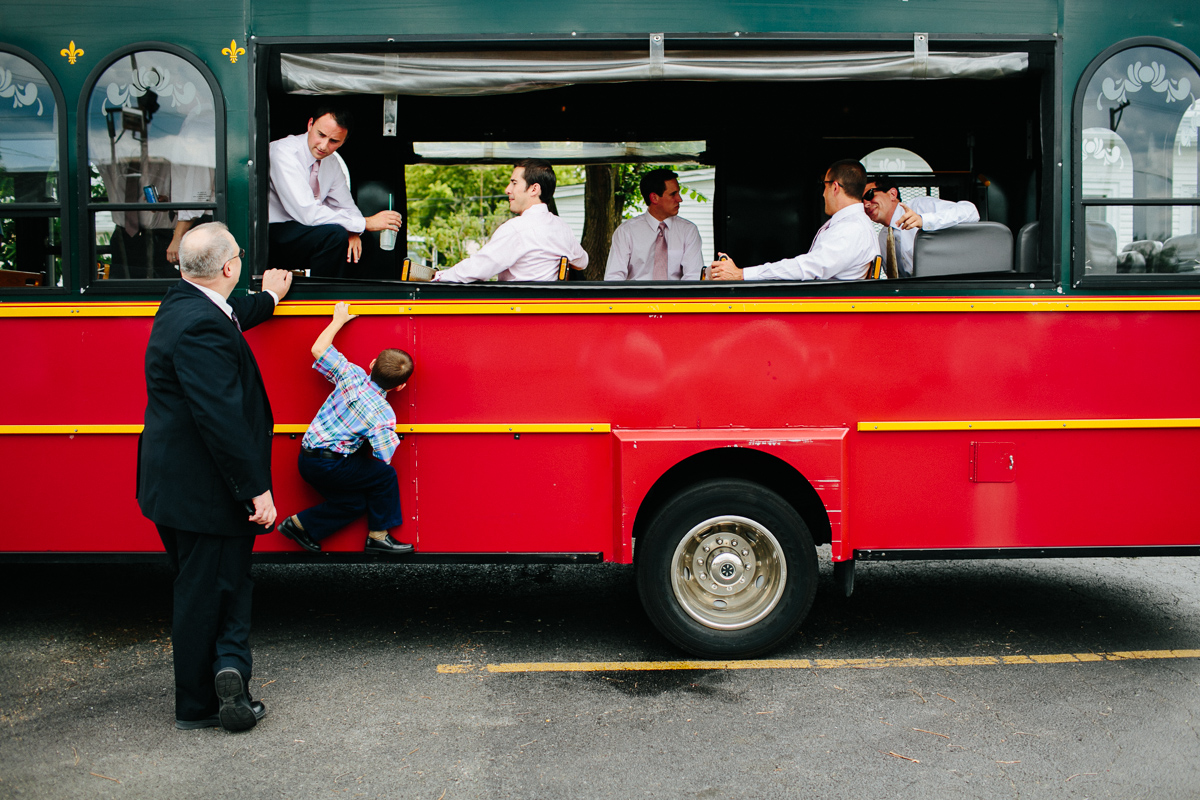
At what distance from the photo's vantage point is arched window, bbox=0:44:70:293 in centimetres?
409

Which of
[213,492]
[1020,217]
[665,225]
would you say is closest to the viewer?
[213,492]

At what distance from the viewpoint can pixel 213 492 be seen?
3475 mm

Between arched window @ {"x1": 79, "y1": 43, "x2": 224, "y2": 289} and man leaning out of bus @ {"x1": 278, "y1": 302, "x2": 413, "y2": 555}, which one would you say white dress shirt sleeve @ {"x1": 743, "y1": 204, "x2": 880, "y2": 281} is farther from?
arched window @ {"x1": 79, "y1": 43, "x2": 224, "y2": 289}

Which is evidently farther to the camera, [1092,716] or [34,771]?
[1092,716]

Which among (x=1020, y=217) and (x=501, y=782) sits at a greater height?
(x=1020, y=217)

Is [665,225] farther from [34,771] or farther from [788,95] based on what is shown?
[34,771]

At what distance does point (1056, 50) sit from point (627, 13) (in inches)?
75.1

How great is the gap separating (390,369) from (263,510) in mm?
859

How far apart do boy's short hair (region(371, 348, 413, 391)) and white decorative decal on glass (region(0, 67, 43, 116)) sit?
1.90 metres

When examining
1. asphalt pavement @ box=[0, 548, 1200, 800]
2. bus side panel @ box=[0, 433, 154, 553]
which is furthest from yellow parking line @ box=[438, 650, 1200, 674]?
bus side panel @ box=[0, 433, 154, 553]

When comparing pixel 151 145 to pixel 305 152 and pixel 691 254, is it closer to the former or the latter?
pixel 305 152

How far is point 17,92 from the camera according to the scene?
4.10m

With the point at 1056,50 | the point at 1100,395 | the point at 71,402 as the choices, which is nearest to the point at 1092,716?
the point at 1100,395

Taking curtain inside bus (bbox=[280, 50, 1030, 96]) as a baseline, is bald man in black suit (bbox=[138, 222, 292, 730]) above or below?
below
